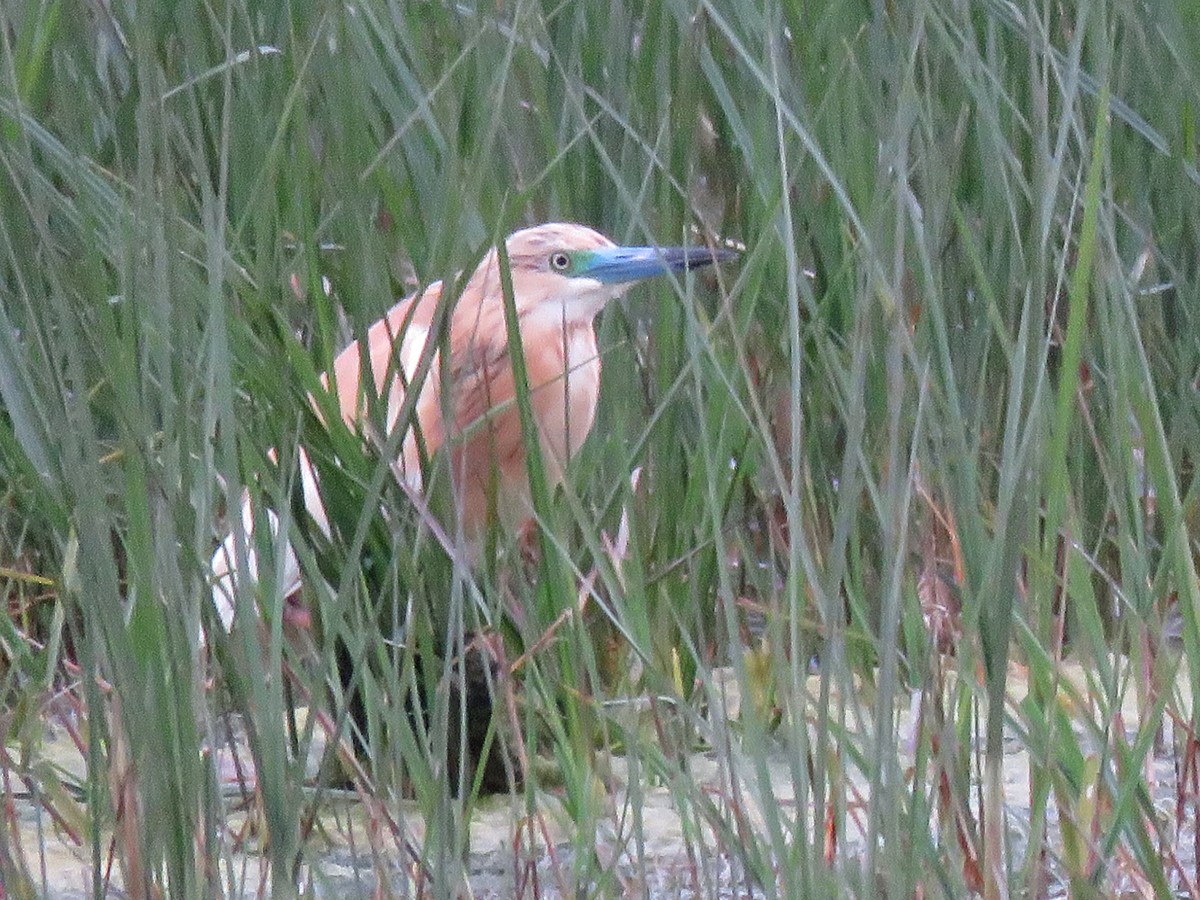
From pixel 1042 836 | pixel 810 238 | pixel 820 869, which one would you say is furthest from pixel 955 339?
pixel 820 869

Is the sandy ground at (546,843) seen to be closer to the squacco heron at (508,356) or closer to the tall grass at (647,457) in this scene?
the tall grass at (647,457)

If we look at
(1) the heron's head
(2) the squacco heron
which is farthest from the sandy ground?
(1) the heron's head

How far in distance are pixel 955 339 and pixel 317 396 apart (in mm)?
661

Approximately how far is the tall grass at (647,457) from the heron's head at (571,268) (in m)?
0.05

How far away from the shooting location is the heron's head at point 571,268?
2006 mm

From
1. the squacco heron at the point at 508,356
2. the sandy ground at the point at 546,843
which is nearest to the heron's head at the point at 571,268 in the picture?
the squacco heron at the point at 508,356

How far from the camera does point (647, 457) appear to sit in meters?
1.90

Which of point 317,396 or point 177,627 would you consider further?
point 317,396

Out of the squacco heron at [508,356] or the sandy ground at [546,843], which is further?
the squacco heron at [508,356]

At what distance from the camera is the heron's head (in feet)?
6.58

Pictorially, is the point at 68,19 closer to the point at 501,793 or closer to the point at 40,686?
the point at 40,686

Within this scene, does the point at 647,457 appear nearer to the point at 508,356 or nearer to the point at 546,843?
the point at 508,356

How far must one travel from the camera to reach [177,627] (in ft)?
3.58

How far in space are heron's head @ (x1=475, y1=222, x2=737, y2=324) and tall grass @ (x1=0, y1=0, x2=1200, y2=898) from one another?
5 cm
